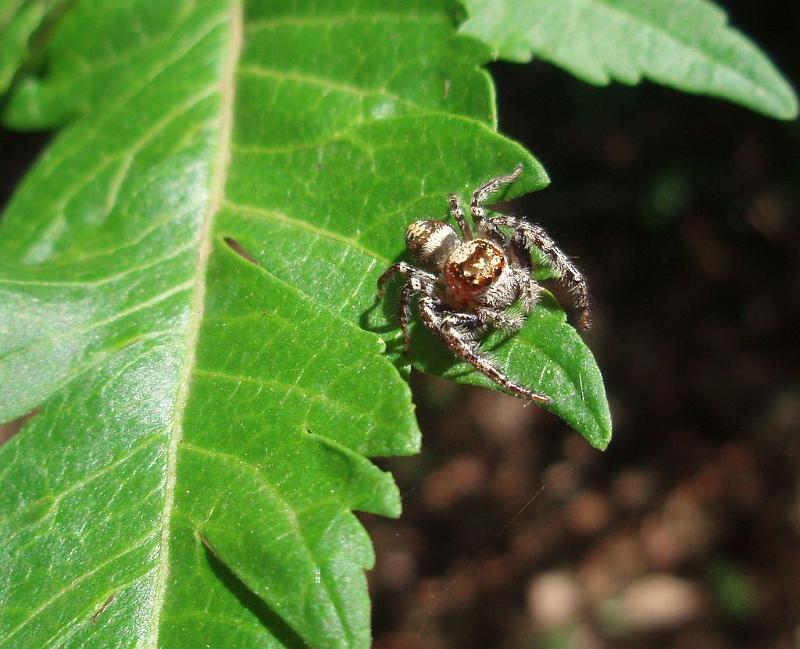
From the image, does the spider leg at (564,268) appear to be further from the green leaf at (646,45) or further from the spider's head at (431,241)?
the green leaf at (646,45)

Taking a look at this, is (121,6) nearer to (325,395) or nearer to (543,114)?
(325,395)

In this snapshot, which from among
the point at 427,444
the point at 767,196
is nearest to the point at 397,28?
the point at 767,196

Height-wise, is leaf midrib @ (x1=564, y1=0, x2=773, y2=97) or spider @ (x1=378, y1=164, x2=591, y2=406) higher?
leaf midrib @ (x1=564, y1=0, x2=773, y2=97)

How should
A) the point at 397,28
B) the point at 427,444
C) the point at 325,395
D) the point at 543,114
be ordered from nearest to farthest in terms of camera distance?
the point at 325,395 → the point at 397,28 → the point at 543,114 → the point at 427,444

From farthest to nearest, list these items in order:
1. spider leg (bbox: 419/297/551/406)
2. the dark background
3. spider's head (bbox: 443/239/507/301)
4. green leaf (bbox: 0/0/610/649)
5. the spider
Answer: the dark background
spider's head (bbox: 443/239/507/301)
the spider
spider leg (bbox: 419/297/551/406)
green leaf (bbox: 0/0/610/649)

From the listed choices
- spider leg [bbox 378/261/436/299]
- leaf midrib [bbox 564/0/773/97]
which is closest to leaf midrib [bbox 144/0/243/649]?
spider leg [bbox 378/261/436/299]

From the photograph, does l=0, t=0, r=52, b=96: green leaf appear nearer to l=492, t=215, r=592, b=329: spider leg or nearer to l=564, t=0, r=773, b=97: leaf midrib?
l=492, t=215, r=592, b=329: spider leg

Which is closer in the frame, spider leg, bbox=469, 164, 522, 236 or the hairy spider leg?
spider leg, bbox=469, 164, 522, 236
